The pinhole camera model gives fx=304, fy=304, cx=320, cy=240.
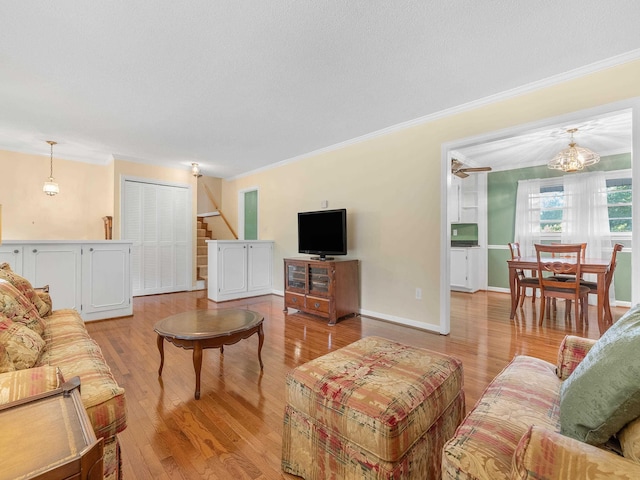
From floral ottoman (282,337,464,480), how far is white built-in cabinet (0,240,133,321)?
11.8 feet

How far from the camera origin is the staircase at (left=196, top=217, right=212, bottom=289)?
240 inches

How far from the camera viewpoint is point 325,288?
386 cm

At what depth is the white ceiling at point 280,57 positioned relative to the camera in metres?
1.82


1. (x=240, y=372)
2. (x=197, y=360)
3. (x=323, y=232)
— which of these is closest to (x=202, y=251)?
(x=323, y=232)

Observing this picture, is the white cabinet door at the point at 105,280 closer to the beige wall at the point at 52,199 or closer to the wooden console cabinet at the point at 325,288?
the beige wall at the point at 52,199

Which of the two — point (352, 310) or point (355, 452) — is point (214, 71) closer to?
point (355, 452)

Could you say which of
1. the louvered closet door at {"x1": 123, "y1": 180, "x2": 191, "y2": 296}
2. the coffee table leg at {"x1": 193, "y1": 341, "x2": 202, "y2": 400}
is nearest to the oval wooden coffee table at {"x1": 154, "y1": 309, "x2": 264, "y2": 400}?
the coffee table leg at {"x1": 193, "y1": 341, "x2": 202, "y2": 400}

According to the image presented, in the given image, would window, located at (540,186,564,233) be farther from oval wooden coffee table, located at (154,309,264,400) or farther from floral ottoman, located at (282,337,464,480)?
oval wooden coffee table, located at (154,309,264,400)

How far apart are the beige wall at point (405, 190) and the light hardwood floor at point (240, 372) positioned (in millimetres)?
409

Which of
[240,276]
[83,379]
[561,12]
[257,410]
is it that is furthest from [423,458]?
[240,276]

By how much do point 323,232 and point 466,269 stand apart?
3.23m

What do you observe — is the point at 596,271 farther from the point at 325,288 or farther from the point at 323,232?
the point at 323,232

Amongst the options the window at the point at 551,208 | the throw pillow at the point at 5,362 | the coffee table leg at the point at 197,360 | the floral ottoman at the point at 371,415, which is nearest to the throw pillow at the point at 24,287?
the throw pillow at the point at 5,362

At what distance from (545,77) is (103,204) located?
6.50m
